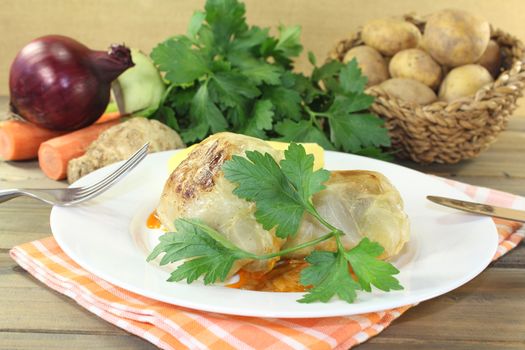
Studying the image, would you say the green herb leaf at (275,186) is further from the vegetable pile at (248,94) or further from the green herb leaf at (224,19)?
the green herb leaf at (224,19)

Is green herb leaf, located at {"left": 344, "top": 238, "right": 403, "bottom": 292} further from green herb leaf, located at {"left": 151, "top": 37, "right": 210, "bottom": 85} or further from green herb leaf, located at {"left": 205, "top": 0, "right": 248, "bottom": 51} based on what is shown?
green herb leaf, located at {"left": 205, "top": 0, "right": 248, "bottom": 51}

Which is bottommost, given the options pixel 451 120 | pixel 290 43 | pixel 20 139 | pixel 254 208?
pixel 20 139

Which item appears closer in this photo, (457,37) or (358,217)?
(358,217)

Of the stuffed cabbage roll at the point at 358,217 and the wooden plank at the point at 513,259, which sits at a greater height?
the stuffed cabbage roll at the point at 358,217

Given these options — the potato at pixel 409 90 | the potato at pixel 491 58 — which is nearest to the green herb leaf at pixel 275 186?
the potato at pixel 409 90

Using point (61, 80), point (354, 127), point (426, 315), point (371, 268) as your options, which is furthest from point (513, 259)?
point (61, 80)

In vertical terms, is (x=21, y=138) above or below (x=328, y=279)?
below

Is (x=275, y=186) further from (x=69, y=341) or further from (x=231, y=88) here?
(x=231, y=88)
